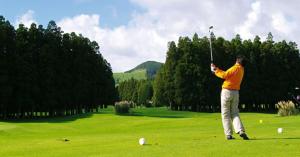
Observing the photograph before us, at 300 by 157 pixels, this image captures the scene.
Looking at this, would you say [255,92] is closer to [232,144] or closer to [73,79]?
[73,79]

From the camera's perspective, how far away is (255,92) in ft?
345

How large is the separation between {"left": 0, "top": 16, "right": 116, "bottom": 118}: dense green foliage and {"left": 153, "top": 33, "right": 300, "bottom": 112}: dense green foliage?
15440mm

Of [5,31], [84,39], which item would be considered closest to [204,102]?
[84,39]

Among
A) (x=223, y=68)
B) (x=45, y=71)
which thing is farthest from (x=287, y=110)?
(x=223, y=68)

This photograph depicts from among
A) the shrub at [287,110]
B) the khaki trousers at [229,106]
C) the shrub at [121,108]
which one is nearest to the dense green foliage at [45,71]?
the shrub at [121,108]

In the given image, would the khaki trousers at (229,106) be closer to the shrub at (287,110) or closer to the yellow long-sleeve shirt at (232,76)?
the yellow long-sleeve shirt at (232,76)

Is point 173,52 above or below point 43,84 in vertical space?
above

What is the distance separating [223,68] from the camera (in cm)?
10419

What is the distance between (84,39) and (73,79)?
9429 mm

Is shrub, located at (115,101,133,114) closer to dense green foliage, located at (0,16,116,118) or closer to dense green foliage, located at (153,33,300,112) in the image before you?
dense green foliage, located at (0,16,116,118)

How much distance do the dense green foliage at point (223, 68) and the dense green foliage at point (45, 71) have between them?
15440 millimetres

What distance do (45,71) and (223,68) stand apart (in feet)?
130

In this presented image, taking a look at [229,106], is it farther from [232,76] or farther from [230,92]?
[232,76]

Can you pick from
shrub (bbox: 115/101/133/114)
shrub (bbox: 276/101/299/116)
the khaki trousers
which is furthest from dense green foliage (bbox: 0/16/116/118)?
the khaki trousers
